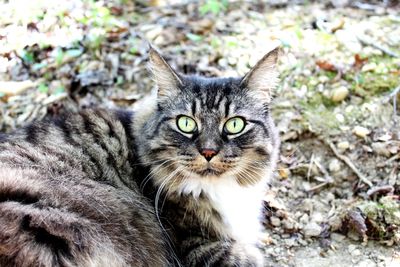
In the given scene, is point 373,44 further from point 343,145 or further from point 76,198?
point 76,198

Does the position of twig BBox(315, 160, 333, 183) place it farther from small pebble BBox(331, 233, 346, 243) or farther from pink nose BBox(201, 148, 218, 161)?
pink nose BBox(201, 148, 218, 161)

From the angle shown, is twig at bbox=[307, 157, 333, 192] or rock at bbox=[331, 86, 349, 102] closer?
twig at bbox=[307, 157, 333, 192]

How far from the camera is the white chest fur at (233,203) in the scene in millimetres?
2598

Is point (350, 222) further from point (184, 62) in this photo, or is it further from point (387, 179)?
point (184, 62)

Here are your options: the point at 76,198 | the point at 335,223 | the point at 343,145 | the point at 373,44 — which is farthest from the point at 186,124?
the point at 373,44

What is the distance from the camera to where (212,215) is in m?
2.61

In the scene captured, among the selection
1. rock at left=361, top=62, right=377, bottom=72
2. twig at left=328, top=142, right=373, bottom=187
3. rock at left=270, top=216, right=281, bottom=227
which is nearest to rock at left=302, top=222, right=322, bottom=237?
rock at left=270, top=216, right=281, bottom=227

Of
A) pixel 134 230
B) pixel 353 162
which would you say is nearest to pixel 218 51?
pixel 353 162

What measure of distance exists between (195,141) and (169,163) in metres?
0.20

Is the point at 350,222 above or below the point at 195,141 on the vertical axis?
below

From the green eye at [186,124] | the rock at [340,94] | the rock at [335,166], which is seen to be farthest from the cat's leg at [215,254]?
the rock at [340,94]

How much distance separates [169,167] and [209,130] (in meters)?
0.29

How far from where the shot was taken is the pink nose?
95.4 inches

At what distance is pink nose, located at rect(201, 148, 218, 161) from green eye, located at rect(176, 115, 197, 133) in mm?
169
